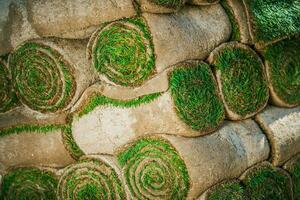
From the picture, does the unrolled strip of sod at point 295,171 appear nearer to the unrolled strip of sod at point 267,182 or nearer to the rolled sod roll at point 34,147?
the unrolled strip of sod at point 267,182

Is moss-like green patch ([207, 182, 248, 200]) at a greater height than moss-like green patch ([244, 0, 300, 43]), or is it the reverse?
moss-like green patch ([244, 0, 300, 43])

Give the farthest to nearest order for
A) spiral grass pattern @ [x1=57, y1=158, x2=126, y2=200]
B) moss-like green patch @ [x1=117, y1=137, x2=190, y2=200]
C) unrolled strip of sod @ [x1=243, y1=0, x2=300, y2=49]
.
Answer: unrolled strip of sod @ [x1=243, y1=0, x2=300, y2=49] → spiral grass pattern @ [x1=57, y1=158, x2=126, y2=200] → moss-like green patch @ [x1=117, y1=137, x2=190, y2=200]

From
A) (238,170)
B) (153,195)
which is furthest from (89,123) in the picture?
(238,170)

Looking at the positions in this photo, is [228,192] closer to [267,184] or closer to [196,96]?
[267,184]

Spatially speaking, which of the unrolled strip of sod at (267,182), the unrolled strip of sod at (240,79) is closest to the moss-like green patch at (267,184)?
the unrolled strip of sod at (267,182)

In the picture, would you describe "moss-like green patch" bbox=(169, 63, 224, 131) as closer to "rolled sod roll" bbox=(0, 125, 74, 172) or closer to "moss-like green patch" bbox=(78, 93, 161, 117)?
"moss-like green patch" bbox=(78, 93, 161, 117)

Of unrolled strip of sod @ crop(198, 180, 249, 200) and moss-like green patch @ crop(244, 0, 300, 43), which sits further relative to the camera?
moss-like green patch @ crop(244, 0, 300, 43)

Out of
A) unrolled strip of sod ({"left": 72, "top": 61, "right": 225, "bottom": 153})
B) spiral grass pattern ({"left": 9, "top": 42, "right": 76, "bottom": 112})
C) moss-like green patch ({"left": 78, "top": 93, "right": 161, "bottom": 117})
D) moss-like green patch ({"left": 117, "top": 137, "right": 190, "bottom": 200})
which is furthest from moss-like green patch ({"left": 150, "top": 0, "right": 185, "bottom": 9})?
moss-like green patch ({"left": 117, "top": 137, "right": 190, "bottom": 200})

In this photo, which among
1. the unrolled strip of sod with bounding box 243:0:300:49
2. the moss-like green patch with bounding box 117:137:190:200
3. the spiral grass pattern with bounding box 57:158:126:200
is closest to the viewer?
the moss-like green patch with bounding box 117:137:190:200
